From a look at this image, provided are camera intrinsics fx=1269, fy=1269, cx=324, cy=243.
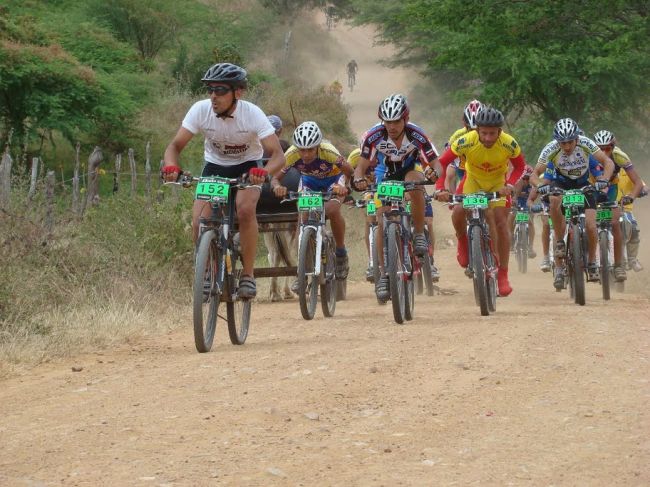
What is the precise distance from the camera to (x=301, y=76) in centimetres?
6575

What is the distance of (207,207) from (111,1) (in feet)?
105

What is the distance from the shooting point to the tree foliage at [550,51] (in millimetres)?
22375

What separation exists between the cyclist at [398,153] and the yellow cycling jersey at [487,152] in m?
0.48

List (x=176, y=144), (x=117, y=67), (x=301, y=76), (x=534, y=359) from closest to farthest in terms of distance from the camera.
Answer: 1. (x=534, y=359)
2. (x=176, y=144)
3. (x=117, y=67)
4. (x=301, y=76)

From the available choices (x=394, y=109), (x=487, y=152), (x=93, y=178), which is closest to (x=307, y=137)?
(x=394, y=109)

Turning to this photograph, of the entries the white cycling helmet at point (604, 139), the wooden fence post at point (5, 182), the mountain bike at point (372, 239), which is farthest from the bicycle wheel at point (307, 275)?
the white cycling helmet at point (604, 139)

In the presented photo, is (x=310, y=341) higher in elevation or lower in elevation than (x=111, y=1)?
lower

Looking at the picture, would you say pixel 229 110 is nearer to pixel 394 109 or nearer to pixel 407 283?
pixel 394 109

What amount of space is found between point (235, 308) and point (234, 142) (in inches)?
52.1

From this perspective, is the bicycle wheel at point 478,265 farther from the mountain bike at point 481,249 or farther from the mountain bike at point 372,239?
the mountain bike at point 372,239

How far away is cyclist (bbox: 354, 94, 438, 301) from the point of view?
39.5ft

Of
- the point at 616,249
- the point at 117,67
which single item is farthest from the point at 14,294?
the point at 117,67

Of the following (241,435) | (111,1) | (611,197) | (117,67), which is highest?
(111,1)

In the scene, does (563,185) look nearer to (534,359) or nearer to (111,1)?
(534,359)
